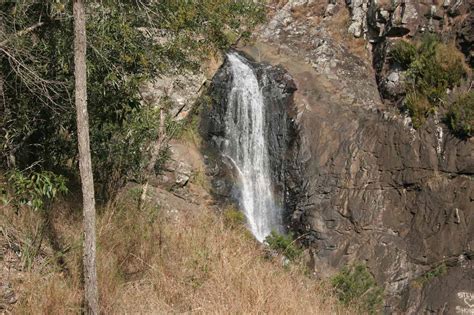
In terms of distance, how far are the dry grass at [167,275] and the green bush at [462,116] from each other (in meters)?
9.55

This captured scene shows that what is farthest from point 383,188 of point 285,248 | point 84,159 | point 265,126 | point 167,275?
point 84,159

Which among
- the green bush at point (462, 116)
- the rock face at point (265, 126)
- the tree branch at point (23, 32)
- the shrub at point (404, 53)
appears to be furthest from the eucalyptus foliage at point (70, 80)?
the shrub at point (404, 53)

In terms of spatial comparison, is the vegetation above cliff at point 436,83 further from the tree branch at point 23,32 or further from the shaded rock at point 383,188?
the tree branch at point 23,32

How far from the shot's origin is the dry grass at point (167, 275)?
4652mm

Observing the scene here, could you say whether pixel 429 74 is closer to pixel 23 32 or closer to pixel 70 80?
pixel 70 80

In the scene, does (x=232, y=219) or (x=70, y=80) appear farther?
(x=232, y=219)

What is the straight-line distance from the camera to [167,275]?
548 cm

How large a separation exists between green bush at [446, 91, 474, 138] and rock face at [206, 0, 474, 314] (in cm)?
28

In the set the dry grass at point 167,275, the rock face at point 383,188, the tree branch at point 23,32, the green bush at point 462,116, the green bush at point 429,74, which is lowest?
the rock face at point 383,188

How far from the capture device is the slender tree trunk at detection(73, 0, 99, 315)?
438cm

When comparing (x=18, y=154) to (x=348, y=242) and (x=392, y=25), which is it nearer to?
(x=348, y=242)

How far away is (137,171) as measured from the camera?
8.41 metres

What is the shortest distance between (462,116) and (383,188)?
2.96 meters

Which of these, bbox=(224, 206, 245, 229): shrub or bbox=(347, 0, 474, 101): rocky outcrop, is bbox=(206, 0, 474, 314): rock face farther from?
bbox=(224, 206, 245, 229): shrub
